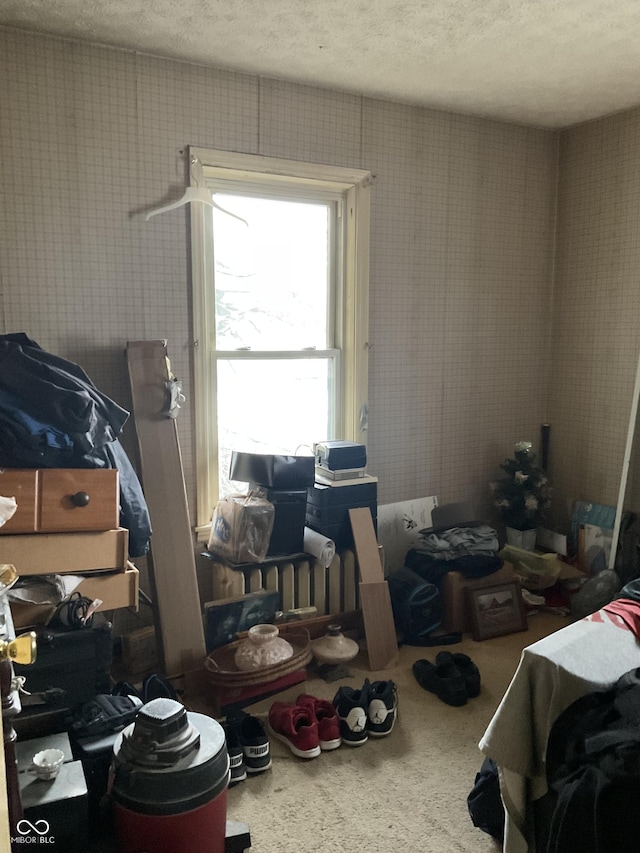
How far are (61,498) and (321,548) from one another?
→ 4.45ft

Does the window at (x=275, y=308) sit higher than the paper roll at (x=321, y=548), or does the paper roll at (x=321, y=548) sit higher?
the window at (x=275, y=308)

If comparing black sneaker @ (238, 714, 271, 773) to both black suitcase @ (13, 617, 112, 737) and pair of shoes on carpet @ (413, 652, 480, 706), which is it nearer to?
black suitcase @ (13, 617, 112, 737)

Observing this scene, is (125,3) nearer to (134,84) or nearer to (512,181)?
(134,84)

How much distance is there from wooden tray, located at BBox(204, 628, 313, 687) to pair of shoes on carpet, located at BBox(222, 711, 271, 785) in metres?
0.20

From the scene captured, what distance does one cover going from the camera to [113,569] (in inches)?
90.5

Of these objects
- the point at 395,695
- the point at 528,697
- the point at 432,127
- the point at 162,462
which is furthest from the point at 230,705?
the point at 432,127

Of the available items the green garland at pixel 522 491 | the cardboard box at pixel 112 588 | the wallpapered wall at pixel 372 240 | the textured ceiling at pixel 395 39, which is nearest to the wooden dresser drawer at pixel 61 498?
the cardboard box at pixel 112 588

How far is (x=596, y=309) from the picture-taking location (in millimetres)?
4012

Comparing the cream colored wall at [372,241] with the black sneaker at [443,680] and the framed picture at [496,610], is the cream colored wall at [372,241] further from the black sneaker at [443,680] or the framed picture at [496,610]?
the black sneaker at [443,680]

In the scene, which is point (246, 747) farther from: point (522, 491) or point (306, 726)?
point (522, 491)

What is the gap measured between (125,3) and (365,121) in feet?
4.59

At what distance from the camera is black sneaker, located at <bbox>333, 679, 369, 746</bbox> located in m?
2.56

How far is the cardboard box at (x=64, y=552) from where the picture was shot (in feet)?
7.02

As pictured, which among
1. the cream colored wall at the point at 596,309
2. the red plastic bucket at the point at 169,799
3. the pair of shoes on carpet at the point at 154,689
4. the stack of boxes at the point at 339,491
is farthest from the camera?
the cream colored wall at the point at 596,309
